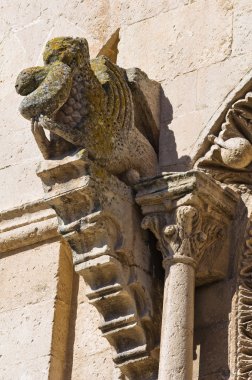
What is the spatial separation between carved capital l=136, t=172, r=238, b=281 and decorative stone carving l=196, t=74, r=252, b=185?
5.9 inches

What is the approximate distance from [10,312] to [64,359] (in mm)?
384

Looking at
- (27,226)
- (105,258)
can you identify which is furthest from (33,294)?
(105,258)

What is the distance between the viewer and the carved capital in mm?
6688

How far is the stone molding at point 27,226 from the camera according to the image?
757 cm

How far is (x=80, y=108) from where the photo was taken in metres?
6.80

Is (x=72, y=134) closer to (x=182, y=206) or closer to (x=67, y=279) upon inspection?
(x=182, y=206)

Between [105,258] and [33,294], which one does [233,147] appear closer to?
[105,258]

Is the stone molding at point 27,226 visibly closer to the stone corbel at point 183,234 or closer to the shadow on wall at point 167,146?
the shadow on wall at point 167,146

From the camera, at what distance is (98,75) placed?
23.1 feet

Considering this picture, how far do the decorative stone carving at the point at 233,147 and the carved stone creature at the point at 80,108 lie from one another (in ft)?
0.99

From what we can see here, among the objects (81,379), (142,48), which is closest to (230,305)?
(81,379)

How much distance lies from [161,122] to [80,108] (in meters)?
0.69

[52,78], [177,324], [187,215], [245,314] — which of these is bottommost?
[245,314]

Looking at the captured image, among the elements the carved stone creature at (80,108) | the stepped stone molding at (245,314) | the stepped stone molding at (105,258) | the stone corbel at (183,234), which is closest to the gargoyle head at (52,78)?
the carved stone creature at (80,108)
